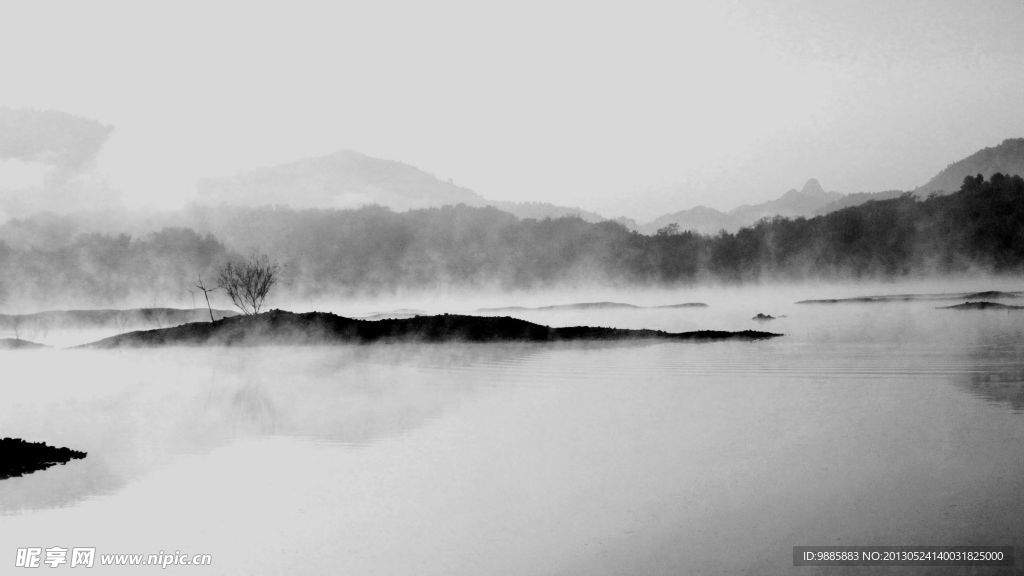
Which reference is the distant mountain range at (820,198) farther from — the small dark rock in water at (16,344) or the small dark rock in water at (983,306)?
the small dark rock in water at (16,344)

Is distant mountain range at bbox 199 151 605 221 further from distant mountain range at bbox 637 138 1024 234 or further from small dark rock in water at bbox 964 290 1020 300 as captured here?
small dark rock in water at bbox 964 290 1020 300

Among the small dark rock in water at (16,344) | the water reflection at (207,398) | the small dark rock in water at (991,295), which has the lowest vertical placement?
the water reflection at (207,398)

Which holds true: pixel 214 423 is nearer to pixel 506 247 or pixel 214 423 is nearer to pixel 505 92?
pixel 506 247

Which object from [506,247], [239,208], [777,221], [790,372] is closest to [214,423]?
[239,208]

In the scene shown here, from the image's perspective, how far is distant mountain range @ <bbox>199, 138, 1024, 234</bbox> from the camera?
6.50 metres

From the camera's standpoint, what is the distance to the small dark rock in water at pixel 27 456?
13.6 ft

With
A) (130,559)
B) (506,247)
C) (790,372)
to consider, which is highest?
(506,247)

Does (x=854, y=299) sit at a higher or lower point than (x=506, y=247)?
lower

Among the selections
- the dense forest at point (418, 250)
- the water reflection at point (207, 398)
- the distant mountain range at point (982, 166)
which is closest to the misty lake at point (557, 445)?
the water reflection at point (207, 398)

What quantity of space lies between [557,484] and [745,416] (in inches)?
65.1

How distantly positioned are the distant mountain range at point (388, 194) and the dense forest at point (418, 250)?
0.08 m

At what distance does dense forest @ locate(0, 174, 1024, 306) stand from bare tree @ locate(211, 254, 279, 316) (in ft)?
0.38

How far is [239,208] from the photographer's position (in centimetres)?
661

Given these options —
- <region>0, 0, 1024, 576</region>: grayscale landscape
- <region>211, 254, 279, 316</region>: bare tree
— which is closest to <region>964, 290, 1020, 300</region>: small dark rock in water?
<region>0, 0, 1024, 576</region>: grayscale landscape
